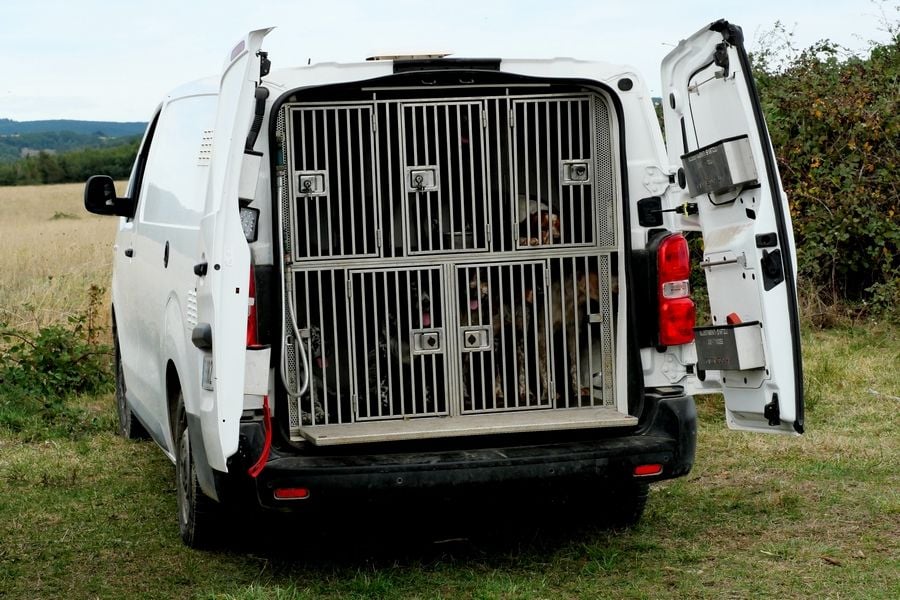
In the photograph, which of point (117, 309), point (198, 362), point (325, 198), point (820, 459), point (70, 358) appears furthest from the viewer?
point (70, 358)

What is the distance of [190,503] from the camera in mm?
5473

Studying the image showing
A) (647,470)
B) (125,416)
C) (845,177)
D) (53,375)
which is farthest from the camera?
(845,177)

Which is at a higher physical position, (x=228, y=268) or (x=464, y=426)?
(x=228, y=268)

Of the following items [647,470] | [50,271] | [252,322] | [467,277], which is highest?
[50,271]

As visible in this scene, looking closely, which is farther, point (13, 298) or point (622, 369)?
point (13, 298)

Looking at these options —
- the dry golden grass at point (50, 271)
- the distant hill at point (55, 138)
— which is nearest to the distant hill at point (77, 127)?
the distant hill at point (55, 138)

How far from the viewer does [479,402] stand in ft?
17.8

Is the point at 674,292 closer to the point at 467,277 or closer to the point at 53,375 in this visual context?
the point at 467,277

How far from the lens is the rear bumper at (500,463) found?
468 cm

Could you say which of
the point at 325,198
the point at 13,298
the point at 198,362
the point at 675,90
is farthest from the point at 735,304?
the point at 13,298

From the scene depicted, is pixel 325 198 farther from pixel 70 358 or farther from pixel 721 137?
pixel 70 358

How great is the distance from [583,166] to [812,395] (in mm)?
3782

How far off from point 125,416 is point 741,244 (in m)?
4.76

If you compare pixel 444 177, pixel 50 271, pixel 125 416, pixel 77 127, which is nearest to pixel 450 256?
pixel 444 177
